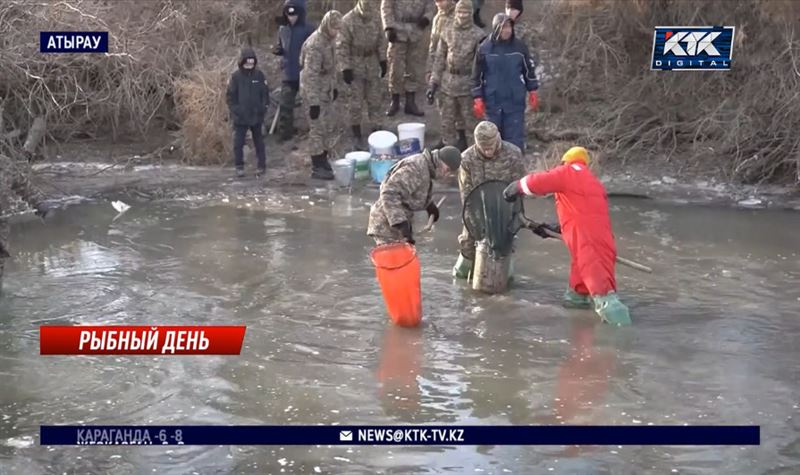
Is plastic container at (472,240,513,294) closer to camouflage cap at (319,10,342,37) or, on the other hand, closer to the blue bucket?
the blue bucket

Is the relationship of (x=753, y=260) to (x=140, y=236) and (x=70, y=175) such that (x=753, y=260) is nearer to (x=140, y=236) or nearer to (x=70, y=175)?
(x=140, y=236)

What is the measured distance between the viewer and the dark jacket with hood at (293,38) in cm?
1509

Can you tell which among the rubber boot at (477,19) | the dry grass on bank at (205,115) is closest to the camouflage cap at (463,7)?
the rubber boot at (477,19)

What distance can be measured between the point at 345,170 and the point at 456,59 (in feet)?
6.40

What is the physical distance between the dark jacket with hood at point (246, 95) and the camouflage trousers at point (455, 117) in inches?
90.1

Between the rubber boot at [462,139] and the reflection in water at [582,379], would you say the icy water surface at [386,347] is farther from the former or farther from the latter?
the rubber boot at [462,139]

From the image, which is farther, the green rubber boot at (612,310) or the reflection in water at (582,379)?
the green rubber boot at (612,310)

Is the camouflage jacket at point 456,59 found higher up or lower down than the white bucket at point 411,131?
higher up

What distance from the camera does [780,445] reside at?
284 inches

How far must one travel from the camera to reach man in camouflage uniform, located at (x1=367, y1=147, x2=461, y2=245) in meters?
9.30

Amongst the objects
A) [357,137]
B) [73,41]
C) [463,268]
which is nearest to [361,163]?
[357,137]

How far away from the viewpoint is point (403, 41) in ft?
50.4

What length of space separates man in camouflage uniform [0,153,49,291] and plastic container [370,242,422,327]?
3.48m

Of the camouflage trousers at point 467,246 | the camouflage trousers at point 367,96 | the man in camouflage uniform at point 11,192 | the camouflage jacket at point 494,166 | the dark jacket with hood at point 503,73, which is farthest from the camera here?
the camouflage trousers at point 367,96
